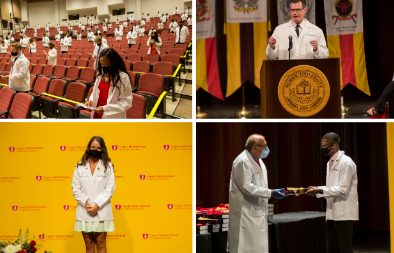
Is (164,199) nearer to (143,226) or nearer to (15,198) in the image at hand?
(143,226)

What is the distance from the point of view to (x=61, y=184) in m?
3.03

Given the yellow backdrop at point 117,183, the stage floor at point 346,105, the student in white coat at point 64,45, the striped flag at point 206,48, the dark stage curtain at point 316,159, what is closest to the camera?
the yellow backdrop at point 117,183

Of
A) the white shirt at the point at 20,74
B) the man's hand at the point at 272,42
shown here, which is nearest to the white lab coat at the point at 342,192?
the man's hand at the point at 272,42

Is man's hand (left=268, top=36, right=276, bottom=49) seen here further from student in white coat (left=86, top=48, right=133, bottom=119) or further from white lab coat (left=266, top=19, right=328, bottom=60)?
student in white coat (left=86, top=48, right=133, bottom=119)

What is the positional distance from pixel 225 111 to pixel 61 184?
3.15 metres

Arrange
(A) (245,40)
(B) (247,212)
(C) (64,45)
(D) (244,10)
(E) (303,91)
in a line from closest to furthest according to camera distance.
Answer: (E) (303,91), (B) (247,212), (D) (244,10), (A) (245,40), (C) (64,45)

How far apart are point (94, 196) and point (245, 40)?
400 centimetres

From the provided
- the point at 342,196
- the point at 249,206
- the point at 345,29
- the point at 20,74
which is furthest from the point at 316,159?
the point at 20,74

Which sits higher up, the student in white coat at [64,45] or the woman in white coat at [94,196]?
the student in white coat at [64,45]

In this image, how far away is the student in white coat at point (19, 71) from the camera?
4125mm

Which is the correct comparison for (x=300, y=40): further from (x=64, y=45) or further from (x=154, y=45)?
(x=64, y=45)

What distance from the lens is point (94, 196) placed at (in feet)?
8.41

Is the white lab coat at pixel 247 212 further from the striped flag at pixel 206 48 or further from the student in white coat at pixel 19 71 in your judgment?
the student in white coat at pixel 19 71

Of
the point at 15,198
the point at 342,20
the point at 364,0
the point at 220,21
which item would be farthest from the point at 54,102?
the point at 364,0
